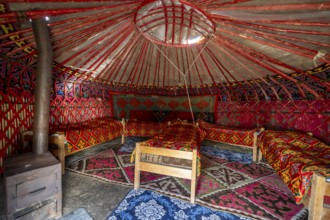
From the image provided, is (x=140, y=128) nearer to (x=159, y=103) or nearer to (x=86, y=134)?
(x=159, y=103)

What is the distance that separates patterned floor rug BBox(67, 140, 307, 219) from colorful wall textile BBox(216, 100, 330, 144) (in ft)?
3.89

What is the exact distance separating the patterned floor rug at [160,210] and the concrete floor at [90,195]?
119 mm

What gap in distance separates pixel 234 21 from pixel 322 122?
8.54ft

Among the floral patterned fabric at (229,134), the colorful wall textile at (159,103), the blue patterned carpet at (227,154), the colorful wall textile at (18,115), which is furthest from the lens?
the colorful wall textile at (159,103)

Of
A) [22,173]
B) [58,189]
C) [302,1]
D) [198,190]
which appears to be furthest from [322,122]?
[22,173]

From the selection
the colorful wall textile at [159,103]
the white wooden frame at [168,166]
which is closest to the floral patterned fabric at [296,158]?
the white wooden frame at [168,166]

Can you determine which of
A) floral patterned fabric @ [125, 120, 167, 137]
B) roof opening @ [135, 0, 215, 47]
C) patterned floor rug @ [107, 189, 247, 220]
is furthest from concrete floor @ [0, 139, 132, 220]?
floral patterned fabric @ [125, 120, 167, 137]

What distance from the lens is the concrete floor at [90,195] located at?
1632 millimetres

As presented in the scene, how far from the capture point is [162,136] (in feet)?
9.31

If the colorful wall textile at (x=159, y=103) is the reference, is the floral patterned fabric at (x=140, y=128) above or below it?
below

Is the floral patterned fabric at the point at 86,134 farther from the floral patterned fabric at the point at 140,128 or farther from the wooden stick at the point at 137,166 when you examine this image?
the wooden stick at the point at 137,166

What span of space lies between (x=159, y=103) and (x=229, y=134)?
278 centimetres

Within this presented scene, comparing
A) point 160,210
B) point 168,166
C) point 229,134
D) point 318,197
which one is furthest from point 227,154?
point 160,210

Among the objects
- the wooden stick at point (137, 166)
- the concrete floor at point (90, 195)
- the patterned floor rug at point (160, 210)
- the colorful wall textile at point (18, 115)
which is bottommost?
the concrete floor at point (90, 195)
